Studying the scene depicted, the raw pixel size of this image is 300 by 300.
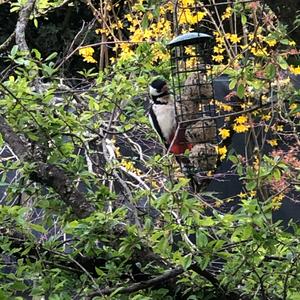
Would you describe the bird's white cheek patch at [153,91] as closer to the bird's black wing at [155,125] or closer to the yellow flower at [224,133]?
the bird's black wing at [155,125]

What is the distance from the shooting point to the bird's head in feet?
10.3

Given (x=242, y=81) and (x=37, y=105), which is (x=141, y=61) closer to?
(x=37, y=105)

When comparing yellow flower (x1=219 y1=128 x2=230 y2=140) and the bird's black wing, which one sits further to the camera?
yellow flower (x1=219 y1=128 x2=230 y2=140)

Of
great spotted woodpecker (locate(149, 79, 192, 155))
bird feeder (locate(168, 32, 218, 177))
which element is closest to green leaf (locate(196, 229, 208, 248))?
bird feeder (locate(168, 32, 218, 177))

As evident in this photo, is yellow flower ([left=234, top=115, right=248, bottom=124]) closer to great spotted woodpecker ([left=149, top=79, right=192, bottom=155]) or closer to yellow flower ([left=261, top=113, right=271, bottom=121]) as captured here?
yellow flower ([left=261, top=113, right=271, bottom=121])

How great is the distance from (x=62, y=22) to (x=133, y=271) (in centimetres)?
661

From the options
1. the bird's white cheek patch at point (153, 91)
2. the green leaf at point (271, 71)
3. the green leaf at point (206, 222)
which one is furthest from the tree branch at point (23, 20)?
the green leaf at point (206, 222)

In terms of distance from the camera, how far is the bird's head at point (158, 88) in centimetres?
313

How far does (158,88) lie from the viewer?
325 centimetres

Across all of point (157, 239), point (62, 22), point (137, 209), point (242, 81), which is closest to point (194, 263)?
point (157, 239)

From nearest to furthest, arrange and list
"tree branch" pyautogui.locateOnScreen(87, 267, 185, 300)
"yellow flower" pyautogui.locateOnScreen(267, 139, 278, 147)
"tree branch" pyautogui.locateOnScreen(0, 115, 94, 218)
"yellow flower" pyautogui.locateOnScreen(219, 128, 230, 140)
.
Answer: "tree branch" pyautogui.locateOnScreen(87, 267, 185, 300), "tree branch" pyautogui.locateOnScreen(0, 115, 94, 218), "yellow flower" pyautogui.locateOnScreen(219, 128, 230, 140), "yellow flower" pyautogui.locateOnScreen(267, 139, 278, 147)

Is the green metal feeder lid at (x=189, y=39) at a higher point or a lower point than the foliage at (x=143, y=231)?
higher

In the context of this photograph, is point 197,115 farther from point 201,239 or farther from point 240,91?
point 201,239

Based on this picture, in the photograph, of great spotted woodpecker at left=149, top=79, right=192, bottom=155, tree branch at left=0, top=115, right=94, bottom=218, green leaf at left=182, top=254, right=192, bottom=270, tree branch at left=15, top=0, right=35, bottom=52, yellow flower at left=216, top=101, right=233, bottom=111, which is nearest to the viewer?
green leaf at left=182, top=254, right=192, bottom=270
